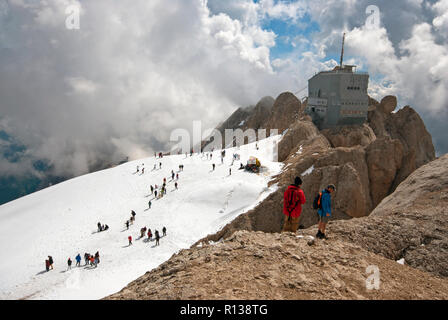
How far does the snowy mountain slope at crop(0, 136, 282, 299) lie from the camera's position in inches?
677

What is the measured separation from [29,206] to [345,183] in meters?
34.0

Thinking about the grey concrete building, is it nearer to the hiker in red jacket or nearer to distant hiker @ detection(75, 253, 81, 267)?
distant hiker @ detection(75, 253, 81, 267)

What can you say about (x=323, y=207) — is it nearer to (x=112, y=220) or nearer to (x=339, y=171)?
(x=339, y=171)

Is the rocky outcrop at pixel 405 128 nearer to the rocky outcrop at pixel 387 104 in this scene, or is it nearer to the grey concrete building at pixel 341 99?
the rocky outcrop at pixel 387 104

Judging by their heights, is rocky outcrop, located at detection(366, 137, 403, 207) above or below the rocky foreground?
above

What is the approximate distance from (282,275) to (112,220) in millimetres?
22742

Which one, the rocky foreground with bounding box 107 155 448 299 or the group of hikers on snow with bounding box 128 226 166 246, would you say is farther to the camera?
the group of hikers on snow with bounding box 128 226 166 246

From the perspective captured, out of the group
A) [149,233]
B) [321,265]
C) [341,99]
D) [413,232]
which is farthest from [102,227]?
[341,99]

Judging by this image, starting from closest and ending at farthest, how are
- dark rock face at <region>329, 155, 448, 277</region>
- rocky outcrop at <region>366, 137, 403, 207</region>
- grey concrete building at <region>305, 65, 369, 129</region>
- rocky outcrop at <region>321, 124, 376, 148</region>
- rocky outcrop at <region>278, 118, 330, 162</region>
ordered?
dark rock face at <region>329, 155, 448, 277</region> < rocky outcrop at <region>366, 137, 403, 207</region> < rocky outcrop at <region>278, 118, 330, 162</region> < rocky outcrop at <region>321, 124, 376, 148</region> < grey concrete building at <region>305, 65, 369, 129</region>

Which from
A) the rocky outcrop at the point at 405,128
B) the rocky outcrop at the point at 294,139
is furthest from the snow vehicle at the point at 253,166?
the rocky outcrop at the point at 405,128

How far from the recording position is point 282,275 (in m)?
4.74

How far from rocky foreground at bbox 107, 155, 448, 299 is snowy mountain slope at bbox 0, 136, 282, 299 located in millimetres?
12610

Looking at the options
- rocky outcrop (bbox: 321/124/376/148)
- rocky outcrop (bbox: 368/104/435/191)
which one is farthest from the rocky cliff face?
rocky outcrop (bbox: 368/104/435/191)
